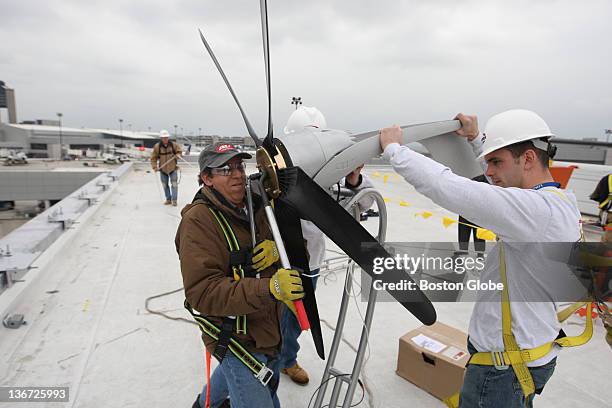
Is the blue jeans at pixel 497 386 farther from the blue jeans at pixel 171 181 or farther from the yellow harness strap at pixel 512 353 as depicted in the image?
the blue jeans at pixel 171 181

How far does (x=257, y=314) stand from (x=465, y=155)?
1.62m

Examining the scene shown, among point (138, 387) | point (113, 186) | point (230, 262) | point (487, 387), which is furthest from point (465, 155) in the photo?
point (113, 186)

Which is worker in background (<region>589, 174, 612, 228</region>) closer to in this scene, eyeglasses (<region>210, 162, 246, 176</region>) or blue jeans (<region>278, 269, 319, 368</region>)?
blue jeans (<region>278, 269, 319, 368</region>)

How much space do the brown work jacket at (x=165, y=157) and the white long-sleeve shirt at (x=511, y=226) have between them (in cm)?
774

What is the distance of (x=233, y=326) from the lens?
1946 mm

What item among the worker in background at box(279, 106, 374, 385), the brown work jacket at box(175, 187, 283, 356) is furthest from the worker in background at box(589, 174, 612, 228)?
the brown work jacket at box(175, 187, 283, 356)

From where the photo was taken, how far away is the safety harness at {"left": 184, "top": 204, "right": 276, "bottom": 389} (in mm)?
1928

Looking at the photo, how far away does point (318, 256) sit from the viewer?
114 inches

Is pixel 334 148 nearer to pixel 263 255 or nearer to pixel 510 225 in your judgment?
pixel 263 255

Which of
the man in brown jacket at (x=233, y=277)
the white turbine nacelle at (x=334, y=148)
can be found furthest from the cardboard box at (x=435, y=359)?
the white turbine nacelle at (x=334, y=148)

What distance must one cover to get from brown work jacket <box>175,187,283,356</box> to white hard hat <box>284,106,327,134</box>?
130 centimetres

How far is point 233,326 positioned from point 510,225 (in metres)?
1.47

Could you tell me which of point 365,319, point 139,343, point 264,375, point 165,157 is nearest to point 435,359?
point 365,319

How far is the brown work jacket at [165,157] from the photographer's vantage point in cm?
845
